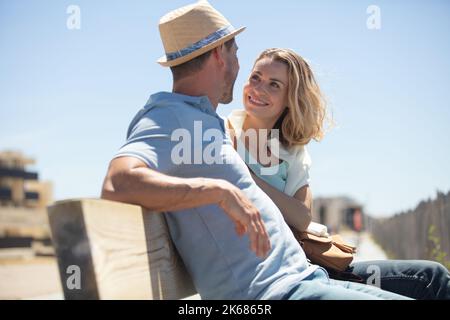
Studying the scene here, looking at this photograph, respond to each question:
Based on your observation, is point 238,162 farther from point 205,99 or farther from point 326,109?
point 326,109

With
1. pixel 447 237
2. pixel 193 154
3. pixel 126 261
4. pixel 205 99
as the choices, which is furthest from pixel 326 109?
pixel 447 237

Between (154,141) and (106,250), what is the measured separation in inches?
18.9

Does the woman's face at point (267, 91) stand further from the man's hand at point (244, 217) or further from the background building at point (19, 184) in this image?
the background building at point (19, 184)

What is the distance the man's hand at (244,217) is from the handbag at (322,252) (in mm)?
1130

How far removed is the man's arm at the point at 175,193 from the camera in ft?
6.65

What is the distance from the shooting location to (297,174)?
3363mm

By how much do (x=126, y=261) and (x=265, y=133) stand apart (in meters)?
Answer: 1.68

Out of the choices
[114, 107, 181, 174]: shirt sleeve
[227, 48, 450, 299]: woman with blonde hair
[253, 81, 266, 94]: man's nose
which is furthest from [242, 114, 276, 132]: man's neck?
[114, 107, 181, 174]: shirt sleeve

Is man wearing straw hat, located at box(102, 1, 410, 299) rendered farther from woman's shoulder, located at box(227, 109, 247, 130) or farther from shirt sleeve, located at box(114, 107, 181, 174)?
woman's shoulder, located at box(227, 109, 247, 130)

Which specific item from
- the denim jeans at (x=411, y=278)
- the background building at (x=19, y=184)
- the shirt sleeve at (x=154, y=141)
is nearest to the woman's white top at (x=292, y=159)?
the denim jeans at (x=411, y=278)

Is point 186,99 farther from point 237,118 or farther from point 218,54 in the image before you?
point 237,118

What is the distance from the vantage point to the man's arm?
6.65ft

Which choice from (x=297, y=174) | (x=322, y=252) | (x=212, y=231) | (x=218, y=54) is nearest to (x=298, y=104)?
(x=297, y=174)

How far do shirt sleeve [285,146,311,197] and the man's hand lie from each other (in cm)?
124
